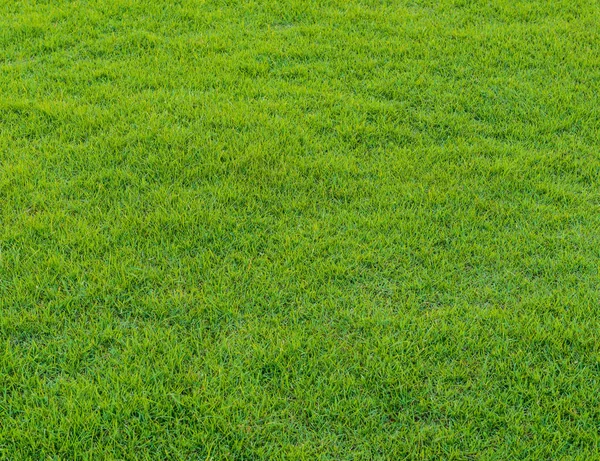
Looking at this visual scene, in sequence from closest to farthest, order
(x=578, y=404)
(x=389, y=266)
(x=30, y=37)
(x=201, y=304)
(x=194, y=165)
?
(x=578, y=404) < (x=201, y=304) < (x=389, y=266) < (x=194, y=165) < (x=30, y=37)

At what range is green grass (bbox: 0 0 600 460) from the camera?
8.94ft

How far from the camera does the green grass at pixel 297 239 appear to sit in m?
2.72

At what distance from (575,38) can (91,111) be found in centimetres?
408

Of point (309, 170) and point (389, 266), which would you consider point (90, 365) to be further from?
point (309, 170)

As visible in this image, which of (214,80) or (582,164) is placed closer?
(582,164)

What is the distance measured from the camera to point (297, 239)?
11.9 ft

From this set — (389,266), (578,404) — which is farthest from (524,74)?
(578,404)

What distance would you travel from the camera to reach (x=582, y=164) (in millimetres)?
4289

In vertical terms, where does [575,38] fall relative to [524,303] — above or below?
above

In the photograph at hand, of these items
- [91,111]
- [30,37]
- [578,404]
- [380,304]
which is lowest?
[578,404]

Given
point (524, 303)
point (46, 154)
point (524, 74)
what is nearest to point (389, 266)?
point (524, 303)

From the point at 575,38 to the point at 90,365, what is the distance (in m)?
4.91

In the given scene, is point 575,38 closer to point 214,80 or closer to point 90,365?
point 214,80

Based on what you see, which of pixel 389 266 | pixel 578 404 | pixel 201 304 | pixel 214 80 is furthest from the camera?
pixel 214 80
